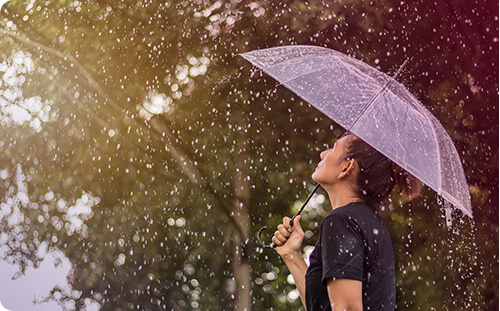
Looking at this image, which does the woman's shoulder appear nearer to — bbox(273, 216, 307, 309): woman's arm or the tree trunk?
bbox(273, 216, 307, 309): woman's arm

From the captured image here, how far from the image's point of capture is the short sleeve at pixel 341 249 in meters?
1.43

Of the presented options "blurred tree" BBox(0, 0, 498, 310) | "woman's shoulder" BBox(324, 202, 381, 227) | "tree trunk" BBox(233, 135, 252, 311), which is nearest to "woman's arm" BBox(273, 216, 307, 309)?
"woman's shoulder" BBox(324, 202, 381, 227)

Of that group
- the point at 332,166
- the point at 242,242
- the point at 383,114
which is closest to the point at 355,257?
the point at 332,166

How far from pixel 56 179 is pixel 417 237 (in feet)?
28.3

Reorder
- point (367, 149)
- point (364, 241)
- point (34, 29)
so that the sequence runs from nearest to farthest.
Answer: point (364, 241)
point (367, 149)
point (34, 29)

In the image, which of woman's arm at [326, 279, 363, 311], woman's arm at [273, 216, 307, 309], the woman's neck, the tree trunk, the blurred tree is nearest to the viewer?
woman's arm at [326, 279, 363, 311]

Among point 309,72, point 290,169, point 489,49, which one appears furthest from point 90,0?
point 309,72

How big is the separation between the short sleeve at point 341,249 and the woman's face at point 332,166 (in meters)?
0.23

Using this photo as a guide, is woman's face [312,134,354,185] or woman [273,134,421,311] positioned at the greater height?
woman's face [312,134,354,185]

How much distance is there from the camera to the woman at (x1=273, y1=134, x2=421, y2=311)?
1438 mm

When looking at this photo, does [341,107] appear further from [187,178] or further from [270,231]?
[187,178]

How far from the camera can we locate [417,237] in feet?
21.1

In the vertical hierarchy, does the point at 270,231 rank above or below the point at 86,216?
below

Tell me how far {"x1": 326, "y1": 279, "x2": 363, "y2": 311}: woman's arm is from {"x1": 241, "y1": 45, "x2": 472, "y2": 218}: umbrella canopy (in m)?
0.45
